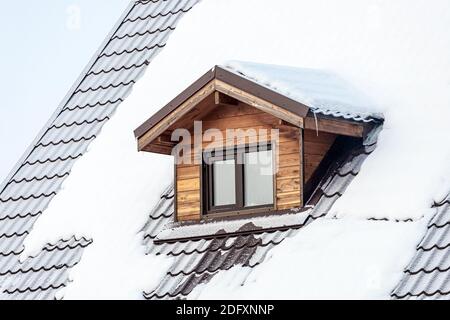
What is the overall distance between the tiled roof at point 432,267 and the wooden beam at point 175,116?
7.23ft

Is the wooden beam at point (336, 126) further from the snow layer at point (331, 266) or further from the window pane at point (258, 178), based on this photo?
the snow layer at point (331, 266)

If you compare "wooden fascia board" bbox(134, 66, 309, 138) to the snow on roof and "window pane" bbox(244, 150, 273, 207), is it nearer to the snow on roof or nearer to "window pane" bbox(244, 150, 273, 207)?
the snow on roof

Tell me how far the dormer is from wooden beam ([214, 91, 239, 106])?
11 mm

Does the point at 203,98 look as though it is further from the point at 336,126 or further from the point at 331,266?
the point at 331,266

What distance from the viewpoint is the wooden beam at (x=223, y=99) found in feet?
33.7

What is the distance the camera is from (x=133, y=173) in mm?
11648

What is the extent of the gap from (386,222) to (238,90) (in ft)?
5.48

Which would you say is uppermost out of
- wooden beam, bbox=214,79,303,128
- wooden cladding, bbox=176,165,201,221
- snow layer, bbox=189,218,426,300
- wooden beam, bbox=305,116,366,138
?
wooden beam, bbox=214,79,303,128

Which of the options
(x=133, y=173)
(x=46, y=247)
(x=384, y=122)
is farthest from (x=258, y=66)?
(x=46, y=247)

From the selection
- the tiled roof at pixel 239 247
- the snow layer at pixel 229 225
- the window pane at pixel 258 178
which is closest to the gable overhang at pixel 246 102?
the tiled roof at pixel 239 247

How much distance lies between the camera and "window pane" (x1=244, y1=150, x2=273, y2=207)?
33.7 feet

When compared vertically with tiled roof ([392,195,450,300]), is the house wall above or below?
above

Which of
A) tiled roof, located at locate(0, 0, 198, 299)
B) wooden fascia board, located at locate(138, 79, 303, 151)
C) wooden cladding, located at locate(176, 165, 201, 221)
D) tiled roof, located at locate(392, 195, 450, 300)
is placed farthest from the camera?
tiled roof, located at locate(0, 0, 198, 299)

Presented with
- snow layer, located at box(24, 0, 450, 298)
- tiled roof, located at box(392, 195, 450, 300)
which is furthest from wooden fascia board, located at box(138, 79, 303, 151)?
tiled roof, located at box(392, 195, 450, 300)
